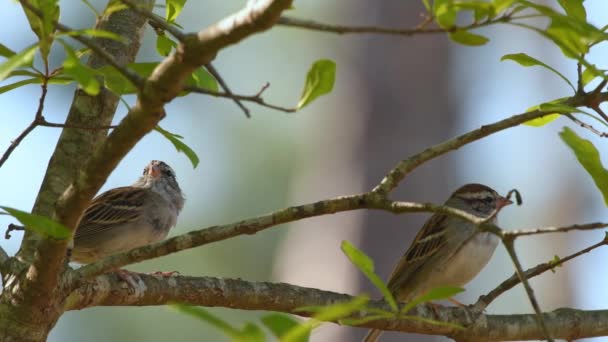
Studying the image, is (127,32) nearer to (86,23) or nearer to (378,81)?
(378,81)

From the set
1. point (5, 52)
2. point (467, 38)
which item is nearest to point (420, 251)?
point (5, 52)

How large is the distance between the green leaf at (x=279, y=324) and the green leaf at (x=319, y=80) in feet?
2.49

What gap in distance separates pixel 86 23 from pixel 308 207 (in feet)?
42.8

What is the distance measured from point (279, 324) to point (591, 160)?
1189 mm

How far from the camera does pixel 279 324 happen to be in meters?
1.58

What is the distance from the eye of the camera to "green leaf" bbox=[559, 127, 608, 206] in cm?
238

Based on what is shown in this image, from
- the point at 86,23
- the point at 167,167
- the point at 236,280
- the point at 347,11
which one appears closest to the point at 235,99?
the point at 236,280

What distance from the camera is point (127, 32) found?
4.02 meters

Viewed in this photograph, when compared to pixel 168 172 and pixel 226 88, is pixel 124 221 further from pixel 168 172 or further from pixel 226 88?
pixel 226 88

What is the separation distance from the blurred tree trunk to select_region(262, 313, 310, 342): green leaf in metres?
9.20

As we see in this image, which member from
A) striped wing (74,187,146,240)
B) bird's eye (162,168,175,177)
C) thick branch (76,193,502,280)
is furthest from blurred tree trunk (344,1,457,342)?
thick branch (76,193,502,280)

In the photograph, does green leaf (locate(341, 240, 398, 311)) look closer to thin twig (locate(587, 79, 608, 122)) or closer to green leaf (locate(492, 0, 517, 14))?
green leaf (locate(492, 0, 517, 14))

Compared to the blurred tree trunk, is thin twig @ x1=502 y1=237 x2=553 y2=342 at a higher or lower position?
lower

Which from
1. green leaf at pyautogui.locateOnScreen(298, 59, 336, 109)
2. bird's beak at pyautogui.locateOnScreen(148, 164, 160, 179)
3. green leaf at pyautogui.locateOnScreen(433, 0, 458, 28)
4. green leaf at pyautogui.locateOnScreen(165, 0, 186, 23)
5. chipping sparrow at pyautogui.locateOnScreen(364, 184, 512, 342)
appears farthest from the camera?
bird's beak at pyautogui.locateOnScreen(148, 164, 160, 179)
